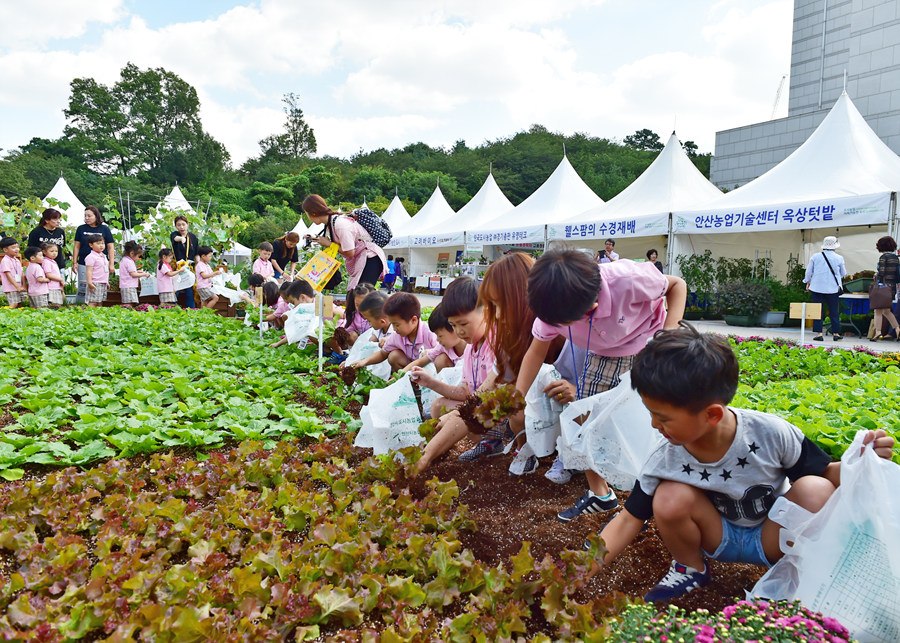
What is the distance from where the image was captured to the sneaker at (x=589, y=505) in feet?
7.47

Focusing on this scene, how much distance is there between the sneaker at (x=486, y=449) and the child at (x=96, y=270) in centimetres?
837

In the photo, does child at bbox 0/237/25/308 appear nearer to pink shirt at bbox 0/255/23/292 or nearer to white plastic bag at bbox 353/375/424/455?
pink shirt at bbox 0/255/23/292

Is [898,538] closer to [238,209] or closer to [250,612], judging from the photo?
[250,612]

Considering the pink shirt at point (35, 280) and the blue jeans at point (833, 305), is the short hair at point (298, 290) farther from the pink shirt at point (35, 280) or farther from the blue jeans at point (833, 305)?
the blue jeans at point (833, 305)

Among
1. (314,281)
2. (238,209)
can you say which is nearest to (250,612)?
(314,281)

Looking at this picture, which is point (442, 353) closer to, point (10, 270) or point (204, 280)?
point (10, 270)

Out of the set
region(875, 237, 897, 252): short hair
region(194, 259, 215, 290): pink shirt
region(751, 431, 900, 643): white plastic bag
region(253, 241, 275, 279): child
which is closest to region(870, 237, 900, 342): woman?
region(875, 237, 897, 252): short hair

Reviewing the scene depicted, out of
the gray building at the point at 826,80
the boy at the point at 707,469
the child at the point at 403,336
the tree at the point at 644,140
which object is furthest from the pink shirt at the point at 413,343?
the tree at the point at 644,140

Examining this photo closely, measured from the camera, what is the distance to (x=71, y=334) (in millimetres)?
6027

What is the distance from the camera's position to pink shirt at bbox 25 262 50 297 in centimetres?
836

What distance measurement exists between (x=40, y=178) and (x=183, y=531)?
51.2 meters

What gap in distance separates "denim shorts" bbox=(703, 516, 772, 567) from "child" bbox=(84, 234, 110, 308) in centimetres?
985

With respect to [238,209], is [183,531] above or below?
below

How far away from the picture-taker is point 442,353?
138 inches
